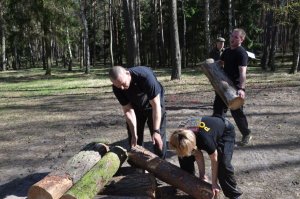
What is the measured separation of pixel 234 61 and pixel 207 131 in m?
2.68

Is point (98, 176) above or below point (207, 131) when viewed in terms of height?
below

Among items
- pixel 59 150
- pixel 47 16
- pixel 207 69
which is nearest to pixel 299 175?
pixel 207 69

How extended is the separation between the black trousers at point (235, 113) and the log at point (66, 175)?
2193mm

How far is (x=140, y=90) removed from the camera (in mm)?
5688

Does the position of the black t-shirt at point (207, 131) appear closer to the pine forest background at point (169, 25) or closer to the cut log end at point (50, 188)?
the cut log end at point (50, 188)

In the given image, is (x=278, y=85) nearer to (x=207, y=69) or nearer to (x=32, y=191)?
(x=207, y=69)

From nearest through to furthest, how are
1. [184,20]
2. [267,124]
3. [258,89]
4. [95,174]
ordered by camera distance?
[95,174] → [267,124] → [258,89] → [184,20]

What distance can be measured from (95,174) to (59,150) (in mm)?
3404

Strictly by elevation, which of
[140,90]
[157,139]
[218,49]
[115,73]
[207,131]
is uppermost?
[218,49]

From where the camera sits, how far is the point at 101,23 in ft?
210

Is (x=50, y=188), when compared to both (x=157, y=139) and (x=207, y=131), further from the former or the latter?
(x=207, y=131)

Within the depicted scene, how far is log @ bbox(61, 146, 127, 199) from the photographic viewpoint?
4.75 metres

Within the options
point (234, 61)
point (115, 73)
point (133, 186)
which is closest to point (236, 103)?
point (234, 61)

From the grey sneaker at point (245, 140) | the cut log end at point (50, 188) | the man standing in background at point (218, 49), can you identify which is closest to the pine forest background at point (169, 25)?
the man standing in background at point (218, 49)
